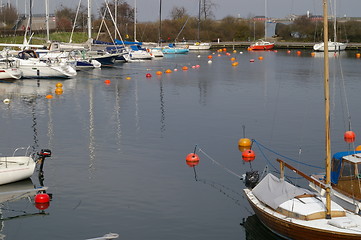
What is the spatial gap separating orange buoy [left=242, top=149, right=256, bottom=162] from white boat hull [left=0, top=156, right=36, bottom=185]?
13626 mm

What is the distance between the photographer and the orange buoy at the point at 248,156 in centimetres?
4050

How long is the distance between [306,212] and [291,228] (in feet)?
2.93

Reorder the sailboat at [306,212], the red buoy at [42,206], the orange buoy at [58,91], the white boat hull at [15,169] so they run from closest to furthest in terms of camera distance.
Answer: the sailboat at [306,212] → the red buoy at [42,206] → the white boat hull at [15,169] → the orange buoy at [58,91]

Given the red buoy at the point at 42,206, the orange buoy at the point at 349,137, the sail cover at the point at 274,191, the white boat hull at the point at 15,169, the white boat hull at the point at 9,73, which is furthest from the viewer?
the white boat hull at the point at 9,73

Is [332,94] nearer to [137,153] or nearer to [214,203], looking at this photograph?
[137,153]

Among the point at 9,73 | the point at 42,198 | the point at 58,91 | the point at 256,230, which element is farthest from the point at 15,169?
the point at 9,73

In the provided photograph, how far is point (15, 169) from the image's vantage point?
3431cm

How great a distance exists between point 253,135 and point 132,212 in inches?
783

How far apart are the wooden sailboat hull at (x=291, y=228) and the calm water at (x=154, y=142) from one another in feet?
4.47

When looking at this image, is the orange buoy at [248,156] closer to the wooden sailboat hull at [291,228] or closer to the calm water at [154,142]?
the calm water at [154,142]

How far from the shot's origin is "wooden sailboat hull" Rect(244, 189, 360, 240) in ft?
78.7

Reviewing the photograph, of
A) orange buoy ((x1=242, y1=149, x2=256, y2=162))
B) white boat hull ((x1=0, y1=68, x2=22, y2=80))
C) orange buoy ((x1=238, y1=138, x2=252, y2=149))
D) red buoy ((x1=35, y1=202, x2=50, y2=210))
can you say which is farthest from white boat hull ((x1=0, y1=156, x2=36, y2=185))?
white boat hull ((x1=0, y1=68, x2=22, y2=80))

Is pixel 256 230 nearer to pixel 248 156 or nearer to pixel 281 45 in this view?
pixel 248 156

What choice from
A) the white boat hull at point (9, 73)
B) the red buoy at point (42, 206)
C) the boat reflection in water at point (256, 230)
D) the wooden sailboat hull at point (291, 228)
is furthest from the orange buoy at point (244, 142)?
the white boat hull at point (9, 73)
